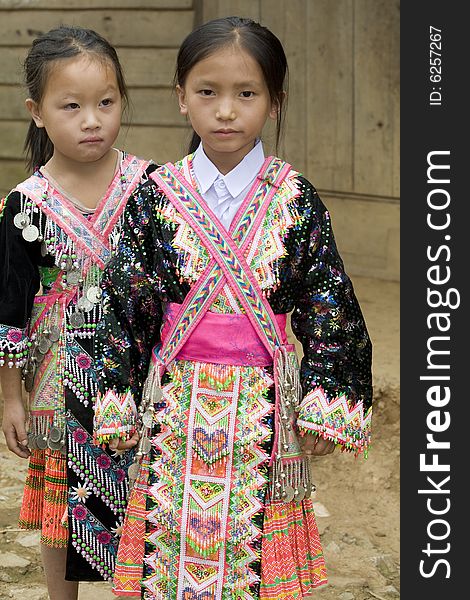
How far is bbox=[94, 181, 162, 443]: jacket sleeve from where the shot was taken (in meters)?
2.66

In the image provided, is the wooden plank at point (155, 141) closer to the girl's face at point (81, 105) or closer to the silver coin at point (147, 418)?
the girl's face at point (81, 105)

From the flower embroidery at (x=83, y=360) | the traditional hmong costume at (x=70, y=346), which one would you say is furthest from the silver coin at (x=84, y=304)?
the flower embroidery at (x=83, y=360)

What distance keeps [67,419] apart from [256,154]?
895 mm

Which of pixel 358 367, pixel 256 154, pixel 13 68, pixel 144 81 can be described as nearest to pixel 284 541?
pixel 358 367

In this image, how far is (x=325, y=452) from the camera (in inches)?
105

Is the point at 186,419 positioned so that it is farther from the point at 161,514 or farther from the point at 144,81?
the point at 144,81

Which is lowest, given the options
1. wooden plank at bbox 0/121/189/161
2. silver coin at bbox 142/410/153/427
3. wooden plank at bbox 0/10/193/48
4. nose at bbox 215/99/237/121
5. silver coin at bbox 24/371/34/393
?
silver coin at bbox 142/410/153/427

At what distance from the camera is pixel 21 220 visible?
118 inches

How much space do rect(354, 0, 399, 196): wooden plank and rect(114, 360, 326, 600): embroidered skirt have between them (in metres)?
4.29

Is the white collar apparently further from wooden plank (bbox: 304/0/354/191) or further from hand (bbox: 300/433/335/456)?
wooden plank (bbox: 304/0/354/191)

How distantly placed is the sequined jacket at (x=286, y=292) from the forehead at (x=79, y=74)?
0.40 metres

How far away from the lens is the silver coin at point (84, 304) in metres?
3.04

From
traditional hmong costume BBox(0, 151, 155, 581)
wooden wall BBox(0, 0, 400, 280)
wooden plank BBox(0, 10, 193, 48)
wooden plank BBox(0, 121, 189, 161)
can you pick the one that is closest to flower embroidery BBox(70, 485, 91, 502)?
traditional hmong costume BBox(0, 151, 155, 581)

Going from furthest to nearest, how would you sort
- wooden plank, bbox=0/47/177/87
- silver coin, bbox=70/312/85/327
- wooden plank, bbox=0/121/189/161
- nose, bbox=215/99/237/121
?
1. wooden plank, bbox=0/121/189/161
2. wooden plank, bbox=0/47/177/87
3. silver coin, bbox=70/312/85/327
4. nose, bbox=215/99/237/121
